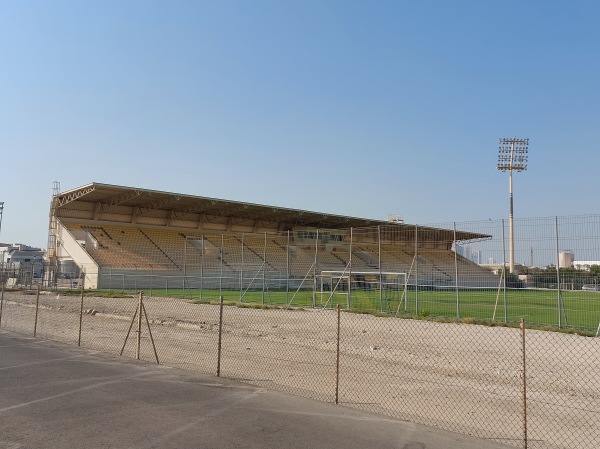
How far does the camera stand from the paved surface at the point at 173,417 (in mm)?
5797

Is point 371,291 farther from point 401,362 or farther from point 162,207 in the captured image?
point 162,207

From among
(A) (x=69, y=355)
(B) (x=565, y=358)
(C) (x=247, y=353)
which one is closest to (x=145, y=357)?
(A) (x=69, y=355)

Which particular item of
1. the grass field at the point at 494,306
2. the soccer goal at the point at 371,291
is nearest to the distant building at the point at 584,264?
the grass field at the point at 494,306

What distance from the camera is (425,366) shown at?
38.5ft

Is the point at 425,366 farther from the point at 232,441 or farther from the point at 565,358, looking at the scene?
the point at 232,441

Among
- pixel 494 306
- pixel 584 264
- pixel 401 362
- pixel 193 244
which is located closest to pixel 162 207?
pixel 193 244

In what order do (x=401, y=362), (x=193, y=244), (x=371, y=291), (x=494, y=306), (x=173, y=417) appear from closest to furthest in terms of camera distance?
(x=173, y=417) < (x=401, y=362) < (x=494, y=306) < (x=371, y=291) < (x=193, y=244)

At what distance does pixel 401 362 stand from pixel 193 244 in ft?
131

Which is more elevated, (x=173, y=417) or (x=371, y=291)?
(x=371, y=291)

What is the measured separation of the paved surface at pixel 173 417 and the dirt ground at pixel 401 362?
0.79m

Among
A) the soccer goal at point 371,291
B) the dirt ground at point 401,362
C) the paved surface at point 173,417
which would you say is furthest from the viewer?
the soccer goal at point 371,291

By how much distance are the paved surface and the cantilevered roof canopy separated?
1499 inches

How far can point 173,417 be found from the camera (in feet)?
22.0

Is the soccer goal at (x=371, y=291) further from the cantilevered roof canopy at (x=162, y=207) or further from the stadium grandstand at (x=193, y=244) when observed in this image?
the cantilevered roof canopy at (x=162, y=207)
